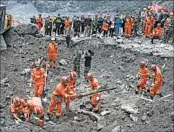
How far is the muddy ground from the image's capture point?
15.6 metres

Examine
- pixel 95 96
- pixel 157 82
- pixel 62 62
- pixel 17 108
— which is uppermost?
pixel 157 82

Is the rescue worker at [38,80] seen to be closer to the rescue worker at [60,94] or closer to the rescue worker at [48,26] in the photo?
the rescue worker at [60,94]

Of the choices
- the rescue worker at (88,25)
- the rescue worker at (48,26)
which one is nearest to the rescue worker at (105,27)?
the rescue worker at (88,25)

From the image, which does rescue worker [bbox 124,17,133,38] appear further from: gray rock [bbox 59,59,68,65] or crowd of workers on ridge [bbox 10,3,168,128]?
gray rock [bbox 59,59,68,65]

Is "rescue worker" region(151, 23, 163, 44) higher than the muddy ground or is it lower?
higher

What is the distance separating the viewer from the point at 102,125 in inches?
629

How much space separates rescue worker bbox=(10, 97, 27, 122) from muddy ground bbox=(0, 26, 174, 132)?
299 mm

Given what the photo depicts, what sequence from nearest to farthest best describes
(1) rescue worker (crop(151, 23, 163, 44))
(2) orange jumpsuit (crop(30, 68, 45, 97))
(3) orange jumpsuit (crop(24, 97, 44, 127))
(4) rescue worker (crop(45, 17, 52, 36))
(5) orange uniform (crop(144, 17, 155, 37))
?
(3) orange jumpsuit (crop(24, 97, 44, 127))
(2) orange jumpsuit (crop(30, 68, 45, 97))
(1) rescue worker (crop(151, 23, 163, 44))
(5) orange uniform (crop(144, 17, 155, 37))
(4) rescue worker (crop(45, 17, 52, 36))

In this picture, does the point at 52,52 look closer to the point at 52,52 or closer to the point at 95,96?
the point at 52,52

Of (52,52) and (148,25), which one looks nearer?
(52,52)

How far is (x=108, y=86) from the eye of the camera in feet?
68.0

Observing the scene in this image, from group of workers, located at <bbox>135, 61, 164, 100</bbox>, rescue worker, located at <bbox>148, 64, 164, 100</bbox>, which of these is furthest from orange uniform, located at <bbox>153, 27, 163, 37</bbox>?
rescue worker, located at <bbox>148, 64, 164, 100</bbox>

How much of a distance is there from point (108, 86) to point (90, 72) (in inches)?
115

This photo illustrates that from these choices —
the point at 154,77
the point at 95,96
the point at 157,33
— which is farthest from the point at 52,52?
the point at 154,77
